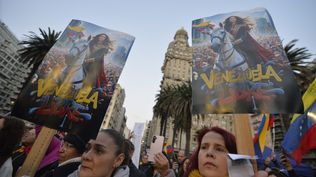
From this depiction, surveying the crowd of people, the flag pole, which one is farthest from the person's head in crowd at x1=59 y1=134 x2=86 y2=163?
the flag pole

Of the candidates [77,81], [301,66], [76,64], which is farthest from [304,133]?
[301,66]

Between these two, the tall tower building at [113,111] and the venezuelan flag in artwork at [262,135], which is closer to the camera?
the venezuelan flag in artwork at [262,135]

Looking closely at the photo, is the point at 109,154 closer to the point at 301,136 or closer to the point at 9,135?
the point at 9,135

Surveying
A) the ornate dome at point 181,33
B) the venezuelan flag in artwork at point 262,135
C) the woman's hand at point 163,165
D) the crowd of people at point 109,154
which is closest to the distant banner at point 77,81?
the crowd of people at point 109,154

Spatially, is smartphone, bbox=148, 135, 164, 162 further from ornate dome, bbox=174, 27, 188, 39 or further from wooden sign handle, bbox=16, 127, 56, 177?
ornate dome, bbox=174, 27, 188, 39

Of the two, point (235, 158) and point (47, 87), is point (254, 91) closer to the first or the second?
point (235, 158)

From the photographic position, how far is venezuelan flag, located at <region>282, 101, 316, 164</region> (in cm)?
379

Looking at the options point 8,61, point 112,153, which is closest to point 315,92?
point 112,153

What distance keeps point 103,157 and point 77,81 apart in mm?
1499

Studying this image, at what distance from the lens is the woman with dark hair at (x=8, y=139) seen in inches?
83.4

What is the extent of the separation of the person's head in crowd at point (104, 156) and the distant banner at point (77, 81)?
623 millimetres

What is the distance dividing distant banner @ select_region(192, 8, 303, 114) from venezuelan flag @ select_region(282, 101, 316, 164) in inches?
91.9

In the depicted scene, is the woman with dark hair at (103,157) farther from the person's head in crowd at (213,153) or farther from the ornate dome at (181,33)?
the ornate dome at (181,33)

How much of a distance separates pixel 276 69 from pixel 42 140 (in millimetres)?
3377
